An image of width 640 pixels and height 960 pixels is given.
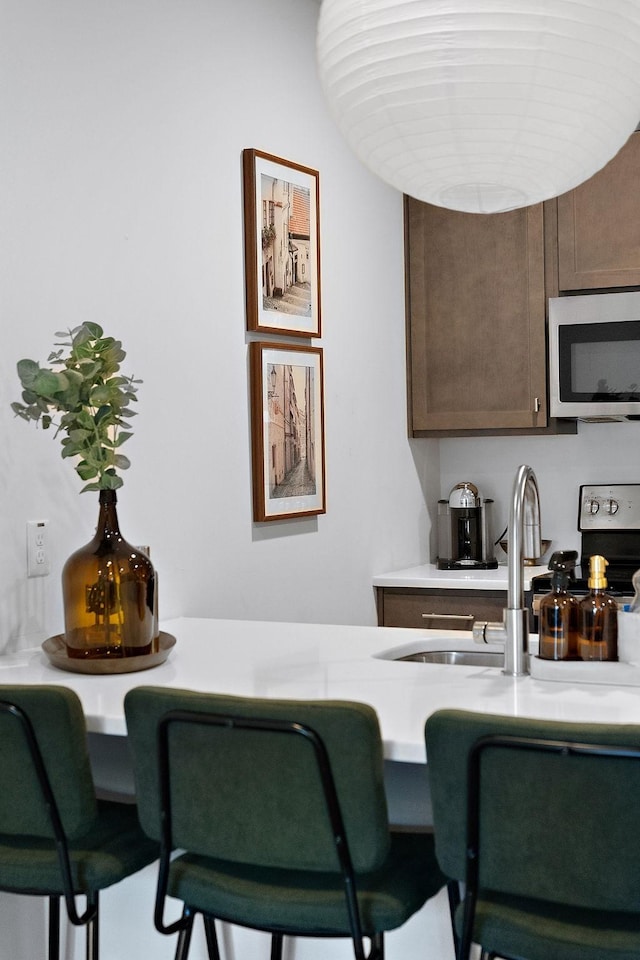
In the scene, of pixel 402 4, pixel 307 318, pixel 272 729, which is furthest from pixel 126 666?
pixel 307 318

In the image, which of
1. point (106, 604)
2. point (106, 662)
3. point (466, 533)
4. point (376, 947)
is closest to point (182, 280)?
point (106, 604)

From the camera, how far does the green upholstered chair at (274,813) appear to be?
1.44 metres

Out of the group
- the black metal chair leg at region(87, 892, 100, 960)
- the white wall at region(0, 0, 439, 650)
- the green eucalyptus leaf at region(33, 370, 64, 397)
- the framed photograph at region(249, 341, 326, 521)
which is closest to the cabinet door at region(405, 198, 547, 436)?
the white wall at region(0, 0, 439, 650)

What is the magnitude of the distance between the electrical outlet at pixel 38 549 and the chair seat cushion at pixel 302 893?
2.82 feet

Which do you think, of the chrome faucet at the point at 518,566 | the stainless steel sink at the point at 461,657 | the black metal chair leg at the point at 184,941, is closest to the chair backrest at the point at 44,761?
the black metal chair leg at the point at 184,941

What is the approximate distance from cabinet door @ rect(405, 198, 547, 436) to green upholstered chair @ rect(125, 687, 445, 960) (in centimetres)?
245

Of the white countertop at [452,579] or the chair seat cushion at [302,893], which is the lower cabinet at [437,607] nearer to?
the white countertop at [452,579]

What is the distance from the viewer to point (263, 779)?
149 centimetres

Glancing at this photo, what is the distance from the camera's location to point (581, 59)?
1465mm

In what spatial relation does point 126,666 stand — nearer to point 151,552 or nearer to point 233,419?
point 151,552

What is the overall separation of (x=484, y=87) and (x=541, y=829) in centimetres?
99

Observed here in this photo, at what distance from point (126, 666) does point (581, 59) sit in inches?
51.4

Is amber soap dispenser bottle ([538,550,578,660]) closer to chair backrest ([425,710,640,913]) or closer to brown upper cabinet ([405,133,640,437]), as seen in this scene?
chair backrest ([425,710,640,913])

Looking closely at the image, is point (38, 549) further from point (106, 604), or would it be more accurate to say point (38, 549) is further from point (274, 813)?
point (274, 813)
